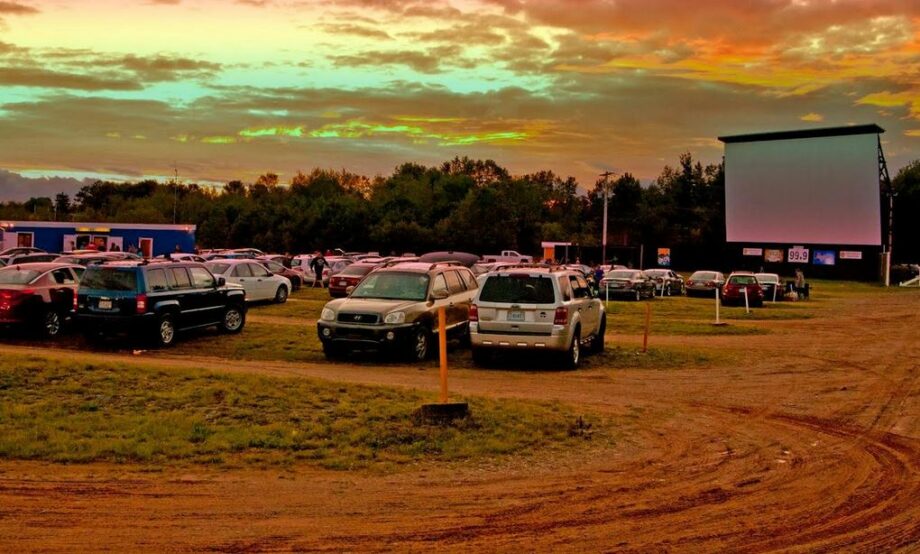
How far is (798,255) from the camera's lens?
76.1m

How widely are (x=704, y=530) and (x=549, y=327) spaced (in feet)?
32.5

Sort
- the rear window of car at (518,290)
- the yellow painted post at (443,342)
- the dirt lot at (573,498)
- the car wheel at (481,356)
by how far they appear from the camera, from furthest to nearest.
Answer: the car wheel at (481,356)
the rear window of car at (518,290)
the yellow painted post at (443,342)
the dirt lot at (573,498)

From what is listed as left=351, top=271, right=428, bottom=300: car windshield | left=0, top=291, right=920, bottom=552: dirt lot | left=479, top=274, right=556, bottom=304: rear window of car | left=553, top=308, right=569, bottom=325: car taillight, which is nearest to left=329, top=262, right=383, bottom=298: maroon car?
left=351, top=271, right=428, bottom=300: car windshield

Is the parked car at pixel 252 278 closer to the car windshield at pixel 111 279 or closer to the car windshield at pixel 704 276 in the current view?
the car windshield at pixel 111 279

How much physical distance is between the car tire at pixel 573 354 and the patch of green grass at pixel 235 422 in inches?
176

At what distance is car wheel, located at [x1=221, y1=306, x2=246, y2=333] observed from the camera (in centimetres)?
2242

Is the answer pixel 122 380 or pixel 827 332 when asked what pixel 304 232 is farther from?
pixel 122 380

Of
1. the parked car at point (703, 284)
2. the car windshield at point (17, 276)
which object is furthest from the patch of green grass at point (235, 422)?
the parked car at point (703, 284)

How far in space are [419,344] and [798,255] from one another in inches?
2581

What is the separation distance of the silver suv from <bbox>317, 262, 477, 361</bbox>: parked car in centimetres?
95

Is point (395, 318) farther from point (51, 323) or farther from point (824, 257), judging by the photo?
point (824, 257)

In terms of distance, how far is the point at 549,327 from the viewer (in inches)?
669

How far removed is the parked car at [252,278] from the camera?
30734mm

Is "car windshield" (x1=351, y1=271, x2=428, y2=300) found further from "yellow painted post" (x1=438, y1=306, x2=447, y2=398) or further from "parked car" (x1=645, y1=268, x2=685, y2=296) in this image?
"parked car" (x1=645, y1=268, x2=685, y2=296)
